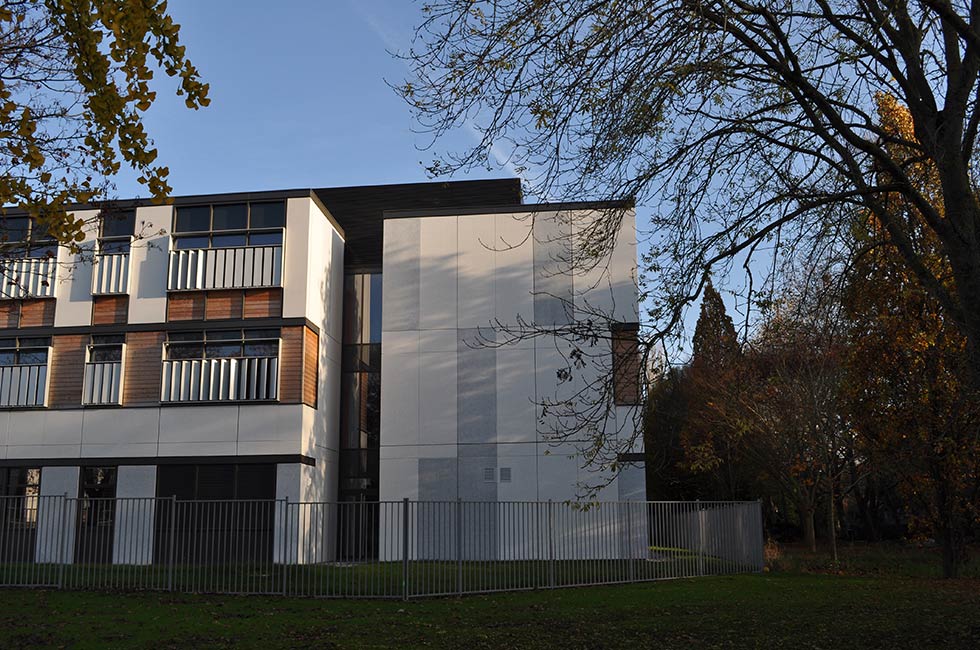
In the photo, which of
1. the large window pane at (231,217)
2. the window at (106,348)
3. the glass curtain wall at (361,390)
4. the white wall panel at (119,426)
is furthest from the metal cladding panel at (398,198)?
the white wall panel at (119,426)

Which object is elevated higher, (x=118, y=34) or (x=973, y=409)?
(x=118, y=34)

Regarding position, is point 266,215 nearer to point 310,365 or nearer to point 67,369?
point 310,365

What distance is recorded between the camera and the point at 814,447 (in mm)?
25062

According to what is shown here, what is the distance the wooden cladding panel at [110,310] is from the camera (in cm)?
2516

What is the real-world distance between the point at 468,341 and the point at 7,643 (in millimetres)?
15325

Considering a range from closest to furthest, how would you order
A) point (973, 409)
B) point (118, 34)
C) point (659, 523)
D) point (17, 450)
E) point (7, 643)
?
point (118, 34), point (7, 643), point (973, 409), point (659, 523), point (17, 450)

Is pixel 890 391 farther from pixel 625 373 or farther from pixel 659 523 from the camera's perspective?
pixel 625 373

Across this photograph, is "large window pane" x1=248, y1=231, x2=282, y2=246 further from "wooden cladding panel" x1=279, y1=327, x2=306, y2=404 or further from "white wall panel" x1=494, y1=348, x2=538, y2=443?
"white wall panel" x1=494, y1=348, x2=538, y2=443

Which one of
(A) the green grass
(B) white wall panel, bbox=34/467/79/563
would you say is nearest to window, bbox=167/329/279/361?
(B) white wall panel, bbox=34/467/79/563

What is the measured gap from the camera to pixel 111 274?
25.4 meters

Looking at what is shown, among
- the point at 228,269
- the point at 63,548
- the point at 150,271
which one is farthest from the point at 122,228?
the point at 63,548

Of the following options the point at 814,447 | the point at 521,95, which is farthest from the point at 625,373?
the point at 814,447

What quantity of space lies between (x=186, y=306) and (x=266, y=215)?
3442mm

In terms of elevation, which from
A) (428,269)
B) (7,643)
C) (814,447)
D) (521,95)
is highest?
(428,269)
